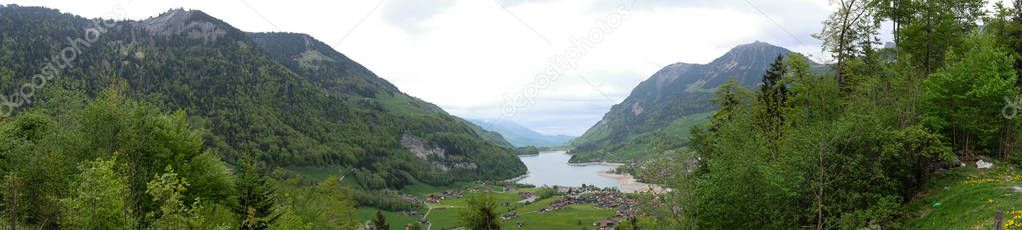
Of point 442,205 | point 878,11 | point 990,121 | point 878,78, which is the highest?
point 878,11

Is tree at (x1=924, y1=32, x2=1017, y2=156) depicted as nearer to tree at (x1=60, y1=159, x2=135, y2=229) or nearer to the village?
tree at (x1=60, y1=159, x2=135, y2=229)

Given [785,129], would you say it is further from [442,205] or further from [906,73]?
[442,205]

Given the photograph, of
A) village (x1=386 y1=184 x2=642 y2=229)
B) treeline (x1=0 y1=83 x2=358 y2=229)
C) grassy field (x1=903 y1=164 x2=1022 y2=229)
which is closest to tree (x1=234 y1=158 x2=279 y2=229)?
treeline (x1=0 y1=83 x2=358 y2=229)

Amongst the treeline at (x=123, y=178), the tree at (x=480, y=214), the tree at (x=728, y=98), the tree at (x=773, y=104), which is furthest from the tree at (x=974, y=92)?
the tree at (x=480, y=214)

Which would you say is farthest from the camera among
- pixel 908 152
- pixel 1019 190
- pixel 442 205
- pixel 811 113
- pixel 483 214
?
pixel 442 205

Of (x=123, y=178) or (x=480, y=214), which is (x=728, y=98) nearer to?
(x=480, y=214)

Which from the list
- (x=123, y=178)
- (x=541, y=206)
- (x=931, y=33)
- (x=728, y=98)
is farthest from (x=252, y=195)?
(x=541, y=206)

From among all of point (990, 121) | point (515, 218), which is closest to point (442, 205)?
point (515, 218)
